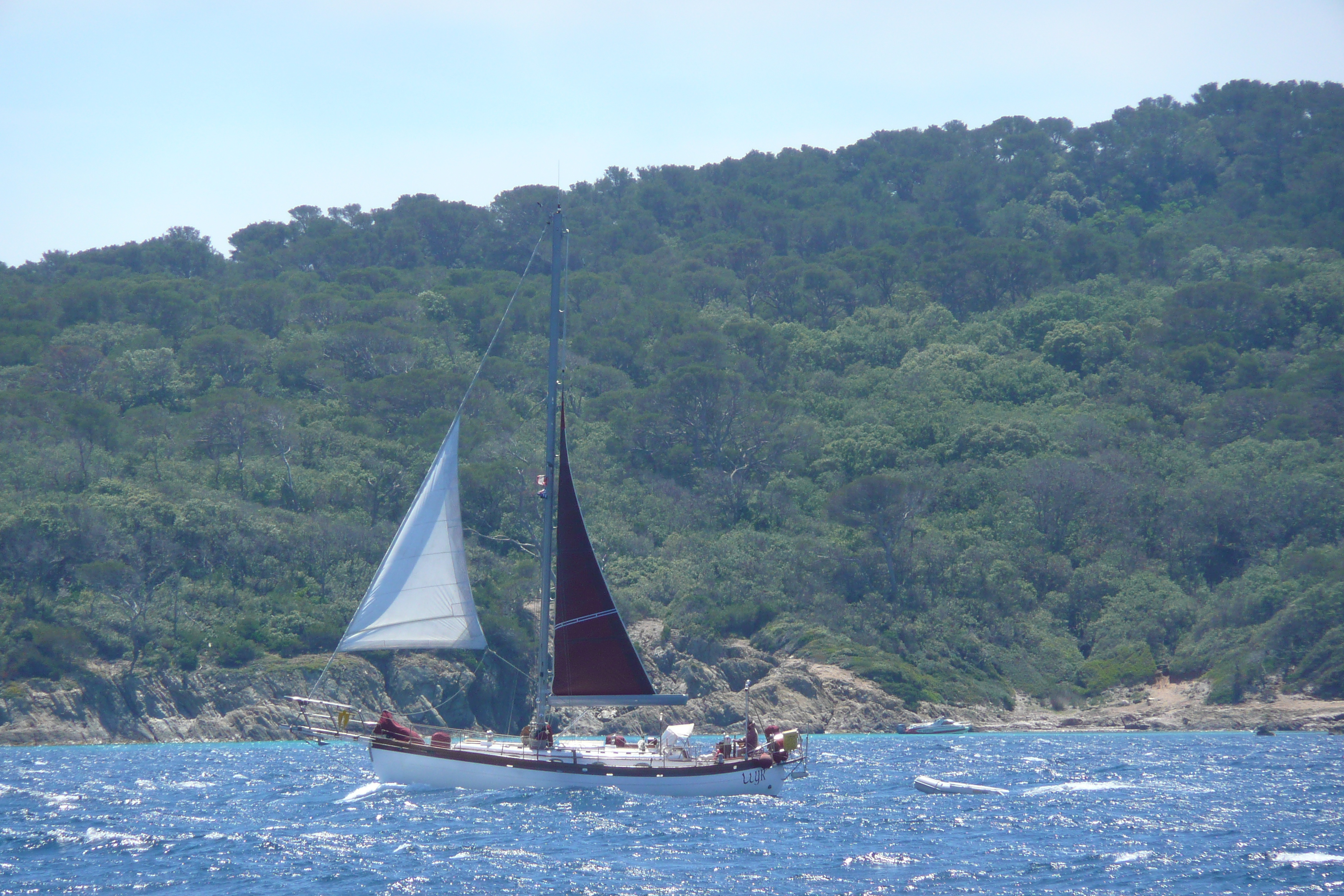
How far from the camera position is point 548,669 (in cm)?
2981

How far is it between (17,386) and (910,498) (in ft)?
165

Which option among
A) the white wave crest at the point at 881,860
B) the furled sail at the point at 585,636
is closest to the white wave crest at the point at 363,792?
the furled sail at the point at 585,636

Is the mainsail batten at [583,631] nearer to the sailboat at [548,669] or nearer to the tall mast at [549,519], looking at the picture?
the sailboat at [548,669]

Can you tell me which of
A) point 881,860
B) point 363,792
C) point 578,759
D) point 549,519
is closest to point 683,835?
point 881,860

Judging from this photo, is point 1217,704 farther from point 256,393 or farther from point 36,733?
point 256,393

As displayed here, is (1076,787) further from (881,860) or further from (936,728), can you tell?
(936,728)

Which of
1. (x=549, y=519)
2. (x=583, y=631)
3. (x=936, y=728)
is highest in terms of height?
→ (x=549, y=519)

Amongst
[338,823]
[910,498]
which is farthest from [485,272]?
[338,823]

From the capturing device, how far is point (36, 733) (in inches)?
1938

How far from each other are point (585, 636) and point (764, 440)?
49.0 metres

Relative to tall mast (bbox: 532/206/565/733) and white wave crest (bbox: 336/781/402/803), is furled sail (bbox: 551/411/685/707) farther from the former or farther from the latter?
white wave crest (bbox: 336/781/402/803)

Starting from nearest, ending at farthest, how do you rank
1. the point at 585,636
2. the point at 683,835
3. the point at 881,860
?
1. the point at 881,860
2. the point at 683,835
3. the point at 585,636

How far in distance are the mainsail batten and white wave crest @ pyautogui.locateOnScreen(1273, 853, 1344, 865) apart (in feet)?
41.0

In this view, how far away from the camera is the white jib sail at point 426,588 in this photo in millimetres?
27578
